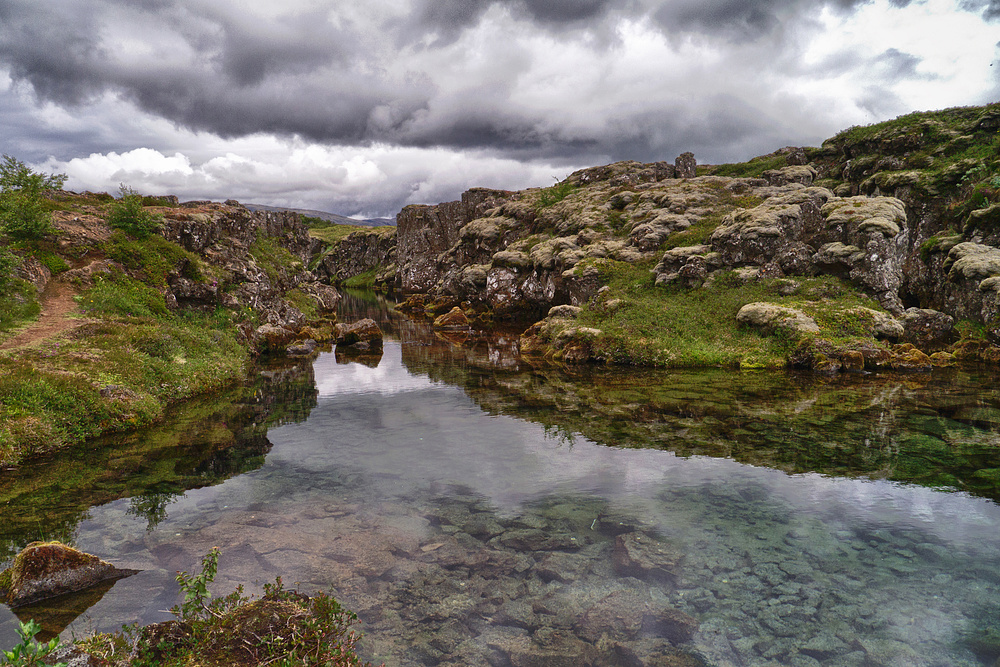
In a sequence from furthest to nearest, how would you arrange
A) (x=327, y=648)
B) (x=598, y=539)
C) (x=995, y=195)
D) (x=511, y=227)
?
(x=511, y=227), (x=995, y=195), (x=598, y=539), (x=327, y=648)

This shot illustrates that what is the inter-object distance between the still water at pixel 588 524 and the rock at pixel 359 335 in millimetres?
24483

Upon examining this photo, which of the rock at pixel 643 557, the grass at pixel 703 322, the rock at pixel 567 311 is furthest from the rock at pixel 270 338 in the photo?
the rock at pixel 643 557

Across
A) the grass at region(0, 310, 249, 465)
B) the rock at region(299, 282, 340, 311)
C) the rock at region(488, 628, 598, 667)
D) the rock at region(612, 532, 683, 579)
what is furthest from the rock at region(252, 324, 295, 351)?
the rock at region(488, 628, 598, 667)

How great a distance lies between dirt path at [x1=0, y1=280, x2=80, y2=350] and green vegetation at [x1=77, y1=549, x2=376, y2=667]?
22.4 meters

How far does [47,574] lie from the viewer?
Result: 10258mm

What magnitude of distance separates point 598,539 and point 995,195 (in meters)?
53.3

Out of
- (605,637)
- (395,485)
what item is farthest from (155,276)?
(605,637)

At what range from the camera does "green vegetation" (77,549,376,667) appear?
757 centimetres

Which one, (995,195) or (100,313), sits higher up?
(995,195)

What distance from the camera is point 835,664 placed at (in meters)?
8.78

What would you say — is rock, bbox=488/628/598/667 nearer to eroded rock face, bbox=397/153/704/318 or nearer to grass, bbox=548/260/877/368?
grass, bbox=548/260/877/368

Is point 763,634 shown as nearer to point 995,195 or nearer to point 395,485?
point 395,485

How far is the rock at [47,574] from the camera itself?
993 cm

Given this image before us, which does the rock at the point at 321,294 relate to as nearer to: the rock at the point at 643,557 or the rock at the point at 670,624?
the rock at the point at 643,557
